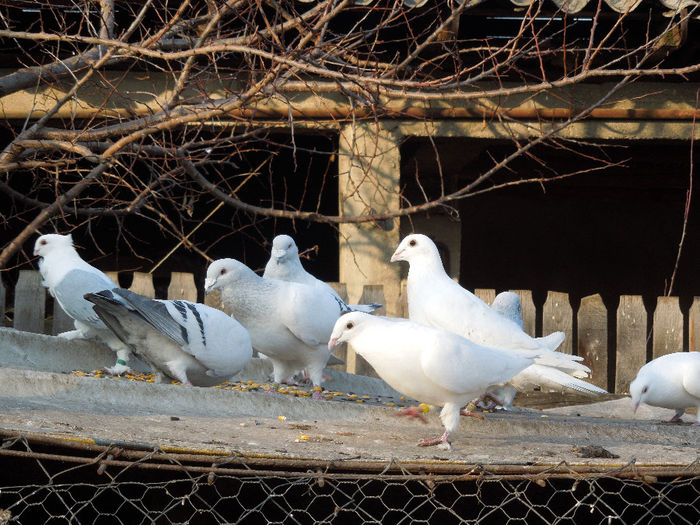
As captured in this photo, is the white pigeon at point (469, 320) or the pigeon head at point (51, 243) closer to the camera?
the white pigeon at point (469, 320)

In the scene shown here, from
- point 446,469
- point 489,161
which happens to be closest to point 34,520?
point 446,469

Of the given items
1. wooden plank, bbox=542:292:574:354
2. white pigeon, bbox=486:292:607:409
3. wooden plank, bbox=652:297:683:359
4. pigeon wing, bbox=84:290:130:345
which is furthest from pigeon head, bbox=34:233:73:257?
wooden plank, bbox=652:297:683:359

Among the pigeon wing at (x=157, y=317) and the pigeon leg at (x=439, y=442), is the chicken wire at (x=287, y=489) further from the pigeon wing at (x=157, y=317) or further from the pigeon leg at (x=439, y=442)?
the pigeon wing at (x=157, y=317)

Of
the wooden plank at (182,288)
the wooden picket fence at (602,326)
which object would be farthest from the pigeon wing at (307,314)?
the wooden plank at (182,288)

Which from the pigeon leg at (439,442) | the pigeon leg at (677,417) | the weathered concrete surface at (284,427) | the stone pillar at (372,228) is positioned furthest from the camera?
the stone pillar at (372,228)

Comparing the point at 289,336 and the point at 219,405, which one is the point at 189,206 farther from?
the point at 219,405

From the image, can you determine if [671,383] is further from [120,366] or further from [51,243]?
[51,243]

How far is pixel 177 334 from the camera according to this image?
4.03m

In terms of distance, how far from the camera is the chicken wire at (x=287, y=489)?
8.15 ft

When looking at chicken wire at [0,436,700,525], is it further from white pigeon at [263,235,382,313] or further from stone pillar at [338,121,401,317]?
stone pillar at [338,121,401,317]

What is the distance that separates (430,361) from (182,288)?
296cm

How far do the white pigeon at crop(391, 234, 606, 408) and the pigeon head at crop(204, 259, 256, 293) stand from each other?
798mm

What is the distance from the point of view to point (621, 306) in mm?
5660

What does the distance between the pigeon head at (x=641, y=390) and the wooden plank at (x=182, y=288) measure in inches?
103
